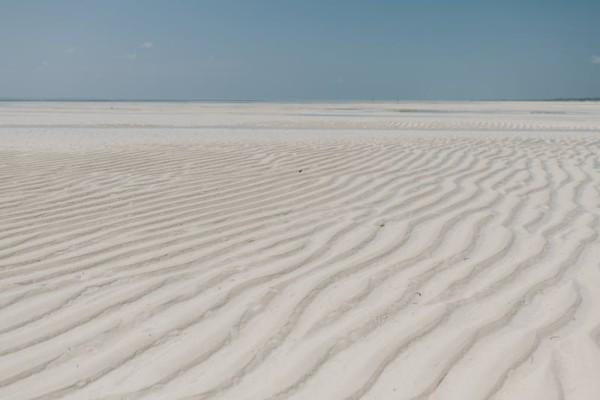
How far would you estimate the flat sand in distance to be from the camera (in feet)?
7.51

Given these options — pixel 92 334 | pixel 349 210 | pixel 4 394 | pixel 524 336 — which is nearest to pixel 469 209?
pixel 349 210

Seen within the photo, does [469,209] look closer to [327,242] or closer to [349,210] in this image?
[349,210]

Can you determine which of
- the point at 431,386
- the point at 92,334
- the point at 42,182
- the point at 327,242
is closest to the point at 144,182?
the point at 42,182

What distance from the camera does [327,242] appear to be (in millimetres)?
4000

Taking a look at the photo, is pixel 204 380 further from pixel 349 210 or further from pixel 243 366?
pixel 349 210

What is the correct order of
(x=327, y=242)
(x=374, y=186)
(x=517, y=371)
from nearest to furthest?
(x=517, y=371) < (x=327, y=242) < (x=374, y=186)

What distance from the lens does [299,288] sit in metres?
3.19

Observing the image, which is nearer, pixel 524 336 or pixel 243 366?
pixel 243 366

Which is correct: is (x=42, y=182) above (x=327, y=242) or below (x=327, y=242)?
below

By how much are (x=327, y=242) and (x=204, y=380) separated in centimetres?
184

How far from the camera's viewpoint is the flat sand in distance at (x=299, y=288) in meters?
2.29

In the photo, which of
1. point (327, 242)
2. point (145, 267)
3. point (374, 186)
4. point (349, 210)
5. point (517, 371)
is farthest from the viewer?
point (374, 186)

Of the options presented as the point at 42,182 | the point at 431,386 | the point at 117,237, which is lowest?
the point at 42,182

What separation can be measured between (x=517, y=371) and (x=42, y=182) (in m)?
4.91
